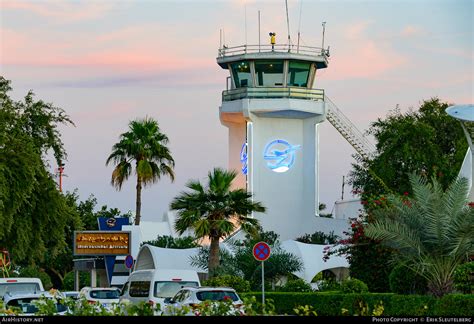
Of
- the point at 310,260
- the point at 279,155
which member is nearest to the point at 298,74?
the point at 279,155

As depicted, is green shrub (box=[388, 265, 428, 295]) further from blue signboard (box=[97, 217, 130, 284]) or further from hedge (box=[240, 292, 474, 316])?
blue signboard (box=[97, 217, 130, 284])

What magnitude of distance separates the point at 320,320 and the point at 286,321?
1.60 feet

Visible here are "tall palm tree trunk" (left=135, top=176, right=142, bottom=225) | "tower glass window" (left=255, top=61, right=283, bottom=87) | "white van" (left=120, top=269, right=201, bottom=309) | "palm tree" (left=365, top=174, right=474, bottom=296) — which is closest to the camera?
"palm tree" (left=365, top=174, right=474, bottom=296)

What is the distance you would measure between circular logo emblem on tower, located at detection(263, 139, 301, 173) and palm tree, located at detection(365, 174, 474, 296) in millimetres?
54575

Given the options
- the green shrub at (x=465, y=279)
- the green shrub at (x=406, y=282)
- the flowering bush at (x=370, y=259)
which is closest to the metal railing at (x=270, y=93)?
the flowering bush at (x=370, y=259)

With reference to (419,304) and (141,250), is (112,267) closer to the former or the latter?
(141,250)

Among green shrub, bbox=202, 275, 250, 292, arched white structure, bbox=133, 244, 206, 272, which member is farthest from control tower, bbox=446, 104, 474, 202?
arched white structure, bbox=133, 244, 206, 272

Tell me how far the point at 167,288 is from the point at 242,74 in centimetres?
5356

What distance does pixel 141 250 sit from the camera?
69.4 metres

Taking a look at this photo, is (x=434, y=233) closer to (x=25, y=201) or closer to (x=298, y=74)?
(x=25, y=201)

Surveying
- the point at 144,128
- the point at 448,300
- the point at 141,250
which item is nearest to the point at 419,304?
the point at 448,300

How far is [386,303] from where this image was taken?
36.2 metres

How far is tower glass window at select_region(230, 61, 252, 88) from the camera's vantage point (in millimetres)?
88938

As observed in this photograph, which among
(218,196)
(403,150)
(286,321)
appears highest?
(403,150)
